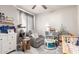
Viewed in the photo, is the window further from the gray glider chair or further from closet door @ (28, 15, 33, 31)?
the gray glider chair

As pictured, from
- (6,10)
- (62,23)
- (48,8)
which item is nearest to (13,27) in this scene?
(6,10)

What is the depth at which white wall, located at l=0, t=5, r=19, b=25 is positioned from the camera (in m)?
1.27

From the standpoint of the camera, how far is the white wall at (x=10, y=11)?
1268 millimetres

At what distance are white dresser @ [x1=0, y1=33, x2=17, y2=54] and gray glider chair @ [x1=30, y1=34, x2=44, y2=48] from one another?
0.23 m

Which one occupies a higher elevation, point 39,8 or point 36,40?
point 39,8

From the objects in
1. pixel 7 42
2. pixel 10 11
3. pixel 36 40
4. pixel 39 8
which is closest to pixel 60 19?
pixel 39 8

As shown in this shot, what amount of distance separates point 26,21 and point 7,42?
1.25ft

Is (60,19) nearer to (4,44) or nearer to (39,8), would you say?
(39,8)

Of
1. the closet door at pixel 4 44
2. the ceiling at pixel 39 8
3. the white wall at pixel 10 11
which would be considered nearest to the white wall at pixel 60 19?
the ceiling at pixel 39 8

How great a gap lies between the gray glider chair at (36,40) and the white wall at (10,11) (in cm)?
29

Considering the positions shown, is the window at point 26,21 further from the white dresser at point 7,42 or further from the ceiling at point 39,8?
the white dresser at point 7,42

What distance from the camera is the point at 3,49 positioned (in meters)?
1.31

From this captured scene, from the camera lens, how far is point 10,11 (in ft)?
4.20
